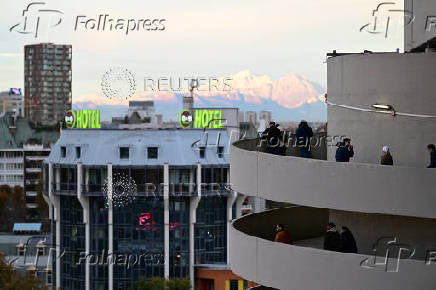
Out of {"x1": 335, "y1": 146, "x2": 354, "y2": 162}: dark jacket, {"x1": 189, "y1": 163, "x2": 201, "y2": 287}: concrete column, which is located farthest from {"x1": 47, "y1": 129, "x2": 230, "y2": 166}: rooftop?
{"x1": 335, "y1": 146, "x2": 354, "y2": 162}: dark jacket

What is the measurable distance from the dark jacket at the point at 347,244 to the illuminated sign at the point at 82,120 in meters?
97.0

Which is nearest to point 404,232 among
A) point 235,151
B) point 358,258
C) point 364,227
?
point 364,227

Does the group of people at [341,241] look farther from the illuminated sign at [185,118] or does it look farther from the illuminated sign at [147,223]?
the illuminated sign at [185,118]

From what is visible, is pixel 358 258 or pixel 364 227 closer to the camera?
pixel 358 258

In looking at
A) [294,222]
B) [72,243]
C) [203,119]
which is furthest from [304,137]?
[203,119]

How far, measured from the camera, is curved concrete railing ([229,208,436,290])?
80.1ft

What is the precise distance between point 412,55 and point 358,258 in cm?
537

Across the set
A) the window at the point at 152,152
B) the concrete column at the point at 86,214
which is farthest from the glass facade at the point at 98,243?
the window at the point at 152,152

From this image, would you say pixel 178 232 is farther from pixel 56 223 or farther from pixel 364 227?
pixel 364 227

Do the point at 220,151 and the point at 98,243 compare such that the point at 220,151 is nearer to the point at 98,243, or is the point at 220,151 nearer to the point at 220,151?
the point at 220,151

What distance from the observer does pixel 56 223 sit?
116m

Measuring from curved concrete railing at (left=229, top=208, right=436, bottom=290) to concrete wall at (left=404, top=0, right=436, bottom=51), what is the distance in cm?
612

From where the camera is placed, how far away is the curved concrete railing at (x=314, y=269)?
24422 millimetres

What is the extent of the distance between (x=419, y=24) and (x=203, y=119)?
96.7 metres
